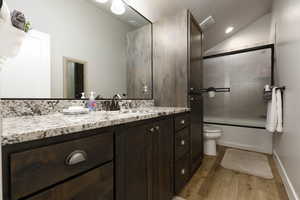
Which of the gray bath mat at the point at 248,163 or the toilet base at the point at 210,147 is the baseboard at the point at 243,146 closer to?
the gray bath mat at the point at 248,163

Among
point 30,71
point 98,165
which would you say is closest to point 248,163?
point 98,165

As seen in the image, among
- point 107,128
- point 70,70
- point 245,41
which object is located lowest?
point 107,128

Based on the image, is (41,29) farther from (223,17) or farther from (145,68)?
(223,17)

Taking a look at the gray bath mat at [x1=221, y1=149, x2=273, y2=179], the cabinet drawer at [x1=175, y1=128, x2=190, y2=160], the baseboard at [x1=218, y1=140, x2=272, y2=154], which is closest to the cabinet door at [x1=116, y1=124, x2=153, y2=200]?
the cabinet drawer at [x1=175, y1=128, x2=190, y2=160]

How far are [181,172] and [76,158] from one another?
1.16m

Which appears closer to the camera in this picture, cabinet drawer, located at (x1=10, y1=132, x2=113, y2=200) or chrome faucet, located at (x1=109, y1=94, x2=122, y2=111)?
cabinet drawer, located at (x1=10, y1=132, x2=113, y2=200)

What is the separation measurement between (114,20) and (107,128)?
130cm

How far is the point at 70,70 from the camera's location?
1.10 metres

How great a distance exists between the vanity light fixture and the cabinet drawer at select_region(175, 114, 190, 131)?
50.7 inches

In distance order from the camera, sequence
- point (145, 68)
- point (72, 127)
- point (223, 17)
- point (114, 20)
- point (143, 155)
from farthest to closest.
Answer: point (223, 17)
point (145, 68)
point (114, 20)
point (143, 155)
point (72, 127)

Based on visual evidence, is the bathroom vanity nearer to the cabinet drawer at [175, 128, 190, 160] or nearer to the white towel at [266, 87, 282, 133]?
the cabinet drawer at [175, 128, 190, 160]

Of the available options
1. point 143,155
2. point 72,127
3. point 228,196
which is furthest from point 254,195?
point 72,127

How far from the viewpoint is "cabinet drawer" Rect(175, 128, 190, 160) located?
132 centimetres

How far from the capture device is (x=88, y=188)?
0.57 m
